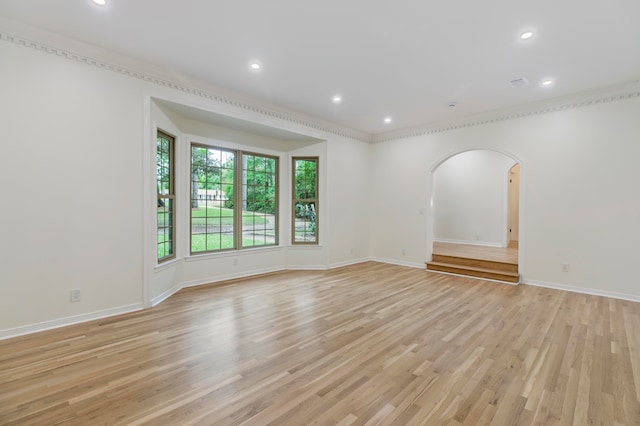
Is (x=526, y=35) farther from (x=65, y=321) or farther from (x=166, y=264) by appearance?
(x=65, y=321)

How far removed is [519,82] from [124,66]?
531 centimetres

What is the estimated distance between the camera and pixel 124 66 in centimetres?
349

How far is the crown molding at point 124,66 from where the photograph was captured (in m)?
2.92

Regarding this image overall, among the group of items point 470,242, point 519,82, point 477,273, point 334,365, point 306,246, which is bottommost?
point 334,365

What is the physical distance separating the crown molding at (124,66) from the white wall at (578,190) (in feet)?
13.1

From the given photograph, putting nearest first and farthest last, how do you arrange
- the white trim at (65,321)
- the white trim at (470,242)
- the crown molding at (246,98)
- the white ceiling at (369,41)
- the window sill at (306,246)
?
1. the white ceiling at (369,41)
2. the white trim at (65,321)
3. the crown molding at (246,98)
4. the window sill at (306,246)
5. the white trim at (470,242)

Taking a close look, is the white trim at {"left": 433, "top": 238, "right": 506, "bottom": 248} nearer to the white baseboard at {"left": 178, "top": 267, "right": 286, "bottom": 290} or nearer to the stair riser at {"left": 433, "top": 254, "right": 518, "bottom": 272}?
the stair riser at {"left": 433, "top": 254, "right": 518, "bottom": 272}

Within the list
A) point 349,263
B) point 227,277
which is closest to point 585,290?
point 349,263

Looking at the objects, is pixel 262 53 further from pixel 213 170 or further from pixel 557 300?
pixel 557 300

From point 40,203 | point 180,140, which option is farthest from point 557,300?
point 40,203

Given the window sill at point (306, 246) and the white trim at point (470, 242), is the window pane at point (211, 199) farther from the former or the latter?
the white trim at point (470, 242)

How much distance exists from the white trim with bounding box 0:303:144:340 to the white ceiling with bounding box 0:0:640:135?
310 centimetres

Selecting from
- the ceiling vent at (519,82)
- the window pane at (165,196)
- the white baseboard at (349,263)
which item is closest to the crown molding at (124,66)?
the window pane at (165,196)

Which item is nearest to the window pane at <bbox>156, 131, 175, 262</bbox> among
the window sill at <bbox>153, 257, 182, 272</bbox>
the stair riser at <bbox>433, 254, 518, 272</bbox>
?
the window sill at <bbox>153, 257, 182, 272</bbox>
